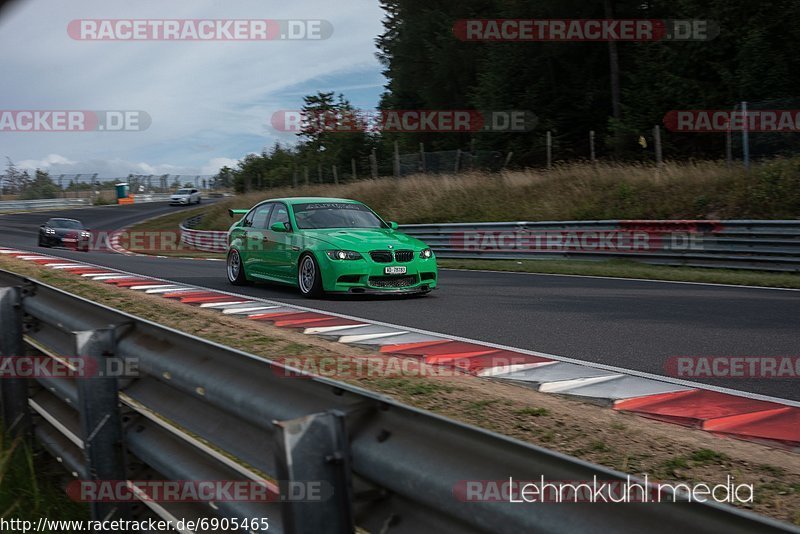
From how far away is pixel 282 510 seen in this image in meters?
1.99

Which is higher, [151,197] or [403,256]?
[151,197]

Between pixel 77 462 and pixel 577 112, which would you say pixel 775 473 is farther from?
pixel 577 112

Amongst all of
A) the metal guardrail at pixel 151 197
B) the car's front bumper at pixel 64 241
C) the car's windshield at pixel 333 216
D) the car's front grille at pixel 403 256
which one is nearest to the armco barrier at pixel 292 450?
the car's front grille at pixel 403 256

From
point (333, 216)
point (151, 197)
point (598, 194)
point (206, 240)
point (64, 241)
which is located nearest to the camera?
point (333, 216)

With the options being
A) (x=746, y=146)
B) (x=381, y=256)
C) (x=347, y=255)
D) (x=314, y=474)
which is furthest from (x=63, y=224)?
(x=314, y=474)

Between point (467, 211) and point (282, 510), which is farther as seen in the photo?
point (467, 211)

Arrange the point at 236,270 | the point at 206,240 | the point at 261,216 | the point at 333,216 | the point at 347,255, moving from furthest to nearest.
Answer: the point at 206,240
the point at 236,270
the point at 261,216
the point at 333,216
the point at 347,255

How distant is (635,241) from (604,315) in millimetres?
8894

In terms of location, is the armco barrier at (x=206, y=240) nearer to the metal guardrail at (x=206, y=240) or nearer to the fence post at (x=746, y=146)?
the metal guardrail at (x=206, y=240)

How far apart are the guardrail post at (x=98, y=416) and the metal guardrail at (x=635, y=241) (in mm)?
13780

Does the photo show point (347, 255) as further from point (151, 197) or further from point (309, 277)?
point (151, 197)

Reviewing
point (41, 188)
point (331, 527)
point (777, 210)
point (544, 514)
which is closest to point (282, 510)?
point (331, 527)

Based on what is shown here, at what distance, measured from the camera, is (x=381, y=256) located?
11203 mm

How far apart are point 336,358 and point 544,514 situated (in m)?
5.21
